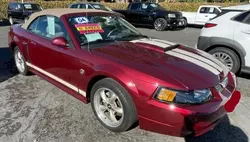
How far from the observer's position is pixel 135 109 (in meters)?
2.66

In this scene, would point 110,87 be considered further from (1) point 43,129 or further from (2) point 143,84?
(1) point 43,129

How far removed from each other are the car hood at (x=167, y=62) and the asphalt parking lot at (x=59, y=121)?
2.63 ft

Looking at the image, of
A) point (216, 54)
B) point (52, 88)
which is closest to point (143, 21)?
point (216, 54)

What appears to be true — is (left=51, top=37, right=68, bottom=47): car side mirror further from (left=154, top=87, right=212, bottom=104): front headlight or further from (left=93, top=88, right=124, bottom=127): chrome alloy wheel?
(left=154, top=87, right=212, bottom=104): front headlight

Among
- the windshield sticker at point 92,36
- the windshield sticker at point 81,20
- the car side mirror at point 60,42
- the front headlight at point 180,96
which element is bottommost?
the front headlight at point 180,96

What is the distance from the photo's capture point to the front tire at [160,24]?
1370 centimetres

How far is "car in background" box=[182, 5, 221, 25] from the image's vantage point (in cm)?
1465

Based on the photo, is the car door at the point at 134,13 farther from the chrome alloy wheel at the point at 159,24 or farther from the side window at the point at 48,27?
the side window at the point at 48,27

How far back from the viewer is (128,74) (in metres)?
2.65

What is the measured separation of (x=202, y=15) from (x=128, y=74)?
13.6 meters

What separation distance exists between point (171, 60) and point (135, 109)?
784 mm

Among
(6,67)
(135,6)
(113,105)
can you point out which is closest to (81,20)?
(113,105)

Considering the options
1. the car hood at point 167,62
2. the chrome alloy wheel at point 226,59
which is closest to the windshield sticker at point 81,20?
the car hood at point 167,62

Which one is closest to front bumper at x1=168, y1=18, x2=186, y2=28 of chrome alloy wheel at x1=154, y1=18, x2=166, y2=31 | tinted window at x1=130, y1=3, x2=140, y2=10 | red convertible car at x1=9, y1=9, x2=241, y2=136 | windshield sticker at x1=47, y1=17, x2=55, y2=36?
chrome alloy wheel at x1=154, y1=18, x2=166, y2=31
